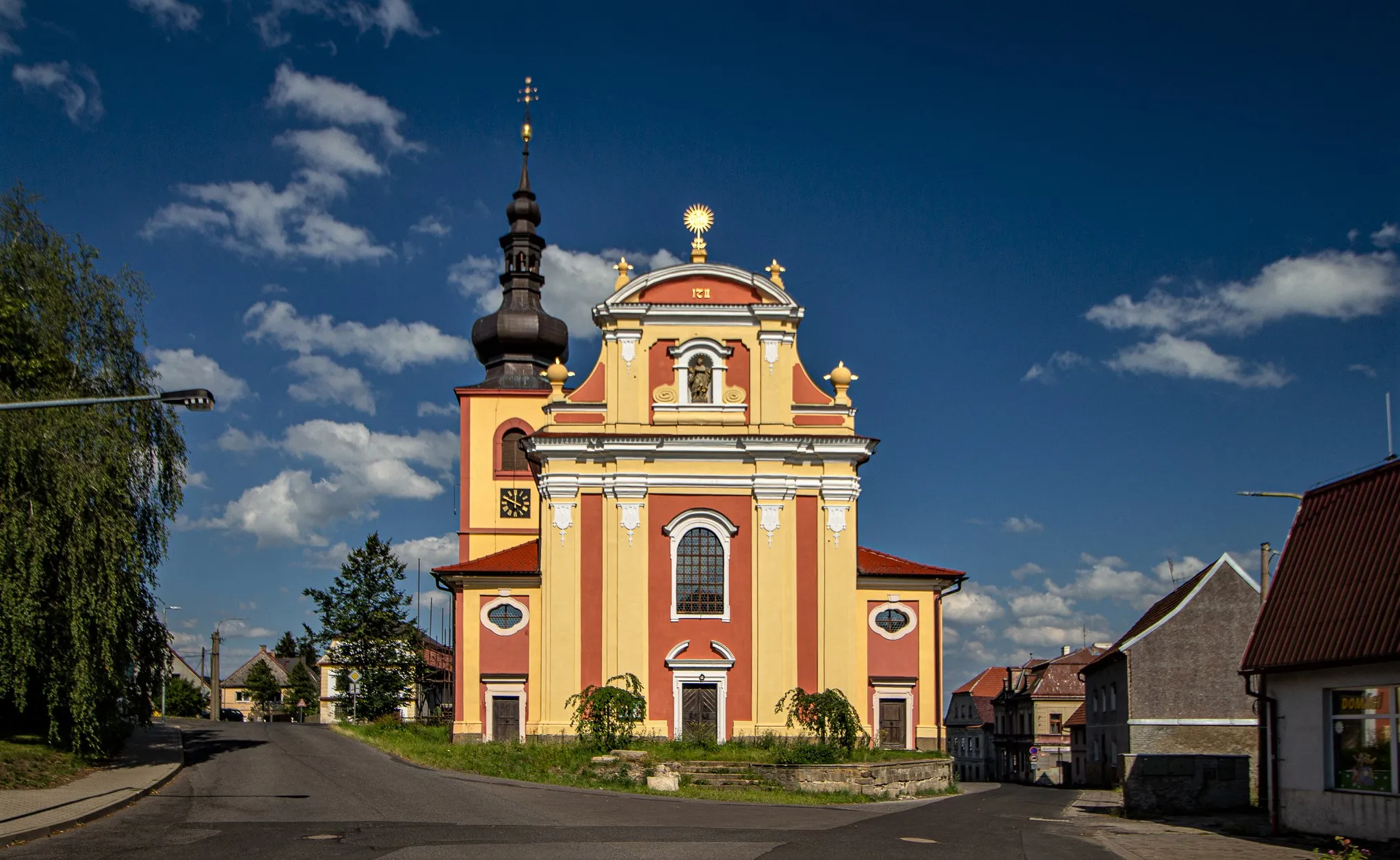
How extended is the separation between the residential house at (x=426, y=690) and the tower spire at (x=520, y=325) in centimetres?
1117

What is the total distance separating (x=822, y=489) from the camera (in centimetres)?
3447

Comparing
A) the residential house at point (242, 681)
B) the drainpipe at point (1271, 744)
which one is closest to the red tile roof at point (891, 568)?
the drainpipe at point (1271, 744)

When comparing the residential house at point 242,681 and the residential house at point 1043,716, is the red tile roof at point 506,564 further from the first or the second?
the residential house at point 242,681

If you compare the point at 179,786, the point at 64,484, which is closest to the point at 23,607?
the point at 64,484

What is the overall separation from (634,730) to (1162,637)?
17505 millimetres

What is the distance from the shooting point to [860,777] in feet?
92.9

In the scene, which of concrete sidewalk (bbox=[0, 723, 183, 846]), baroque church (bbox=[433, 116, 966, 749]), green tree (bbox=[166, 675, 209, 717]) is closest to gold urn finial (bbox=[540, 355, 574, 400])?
baroque church (bbox=[433, 116, 966, 749])

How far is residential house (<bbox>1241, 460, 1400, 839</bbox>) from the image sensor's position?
17.8m

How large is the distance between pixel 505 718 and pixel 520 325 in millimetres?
18430

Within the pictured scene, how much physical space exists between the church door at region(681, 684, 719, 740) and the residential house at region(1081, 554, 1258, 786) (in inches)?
555

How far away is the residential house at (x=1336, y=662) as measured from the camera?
17797 mm

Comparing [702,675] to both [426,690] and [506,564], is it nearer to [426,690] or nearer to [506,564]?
[506,564]

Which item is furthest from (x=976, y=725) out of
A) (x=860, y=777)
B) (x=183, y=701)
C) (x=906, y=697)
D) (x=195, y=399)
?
(x=195, y=399)

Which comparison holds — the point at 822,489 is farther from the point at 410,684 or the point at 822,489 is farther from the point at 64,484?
the point at 410,684
